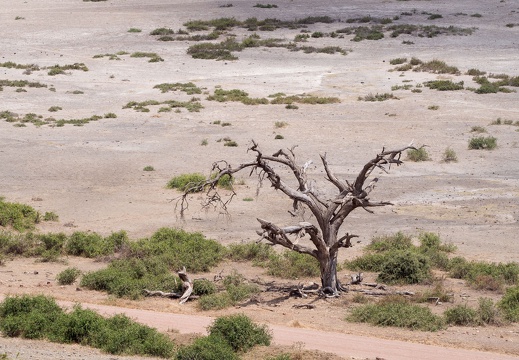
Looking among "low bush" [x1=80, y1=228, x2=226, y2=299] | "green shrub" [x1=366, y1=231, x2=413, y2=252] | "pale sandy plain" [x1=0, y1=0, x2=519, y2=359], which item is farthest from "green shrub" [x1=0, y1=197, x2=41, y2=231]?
"green shrub" [x1=366, y1=231, x2=413, y2=252]

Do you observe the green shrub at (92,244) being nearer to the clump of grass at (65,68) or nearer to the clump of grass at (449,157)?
the clump of grass at (449,157)

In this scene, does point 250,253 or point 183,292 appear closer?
point 183,292

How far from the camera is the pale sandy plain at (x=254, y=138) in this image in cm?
2317

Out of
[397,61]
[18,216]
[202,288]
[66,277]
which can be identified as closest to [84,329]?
[202,288]

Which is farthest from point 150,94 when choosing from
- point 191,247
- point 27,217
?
point 191,247

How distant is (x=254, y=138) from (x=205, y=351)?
79.7 ft

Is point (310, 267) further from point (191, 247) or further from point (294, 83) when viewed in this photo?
point (294, 83)

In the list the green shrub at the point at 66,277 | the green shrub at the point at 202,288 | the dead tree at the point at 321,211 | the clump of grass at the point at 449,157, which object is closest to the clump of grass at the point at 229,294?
the green shrub at the point at 202,288

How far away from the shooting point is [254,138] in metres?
37.6

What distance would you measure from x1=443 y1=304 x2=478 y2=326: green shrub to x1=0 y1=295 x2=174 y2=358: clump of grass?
5760 millimetres

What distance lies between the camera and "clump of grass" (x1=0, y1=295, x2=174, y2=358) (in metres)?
14.6

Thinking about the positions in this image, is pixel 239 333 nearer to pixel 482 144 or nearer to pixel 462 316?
pixel 462 316

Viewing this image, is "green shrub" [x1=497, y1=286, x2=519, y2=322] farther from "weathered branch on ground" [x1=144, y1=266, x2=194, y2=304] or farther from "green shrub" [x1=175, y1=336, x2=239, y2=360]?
"weathered branch on ground" [x1=144, y1=266, x2=194, y2=304]

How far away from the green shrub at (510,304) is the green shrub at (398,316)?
4.71 ft
